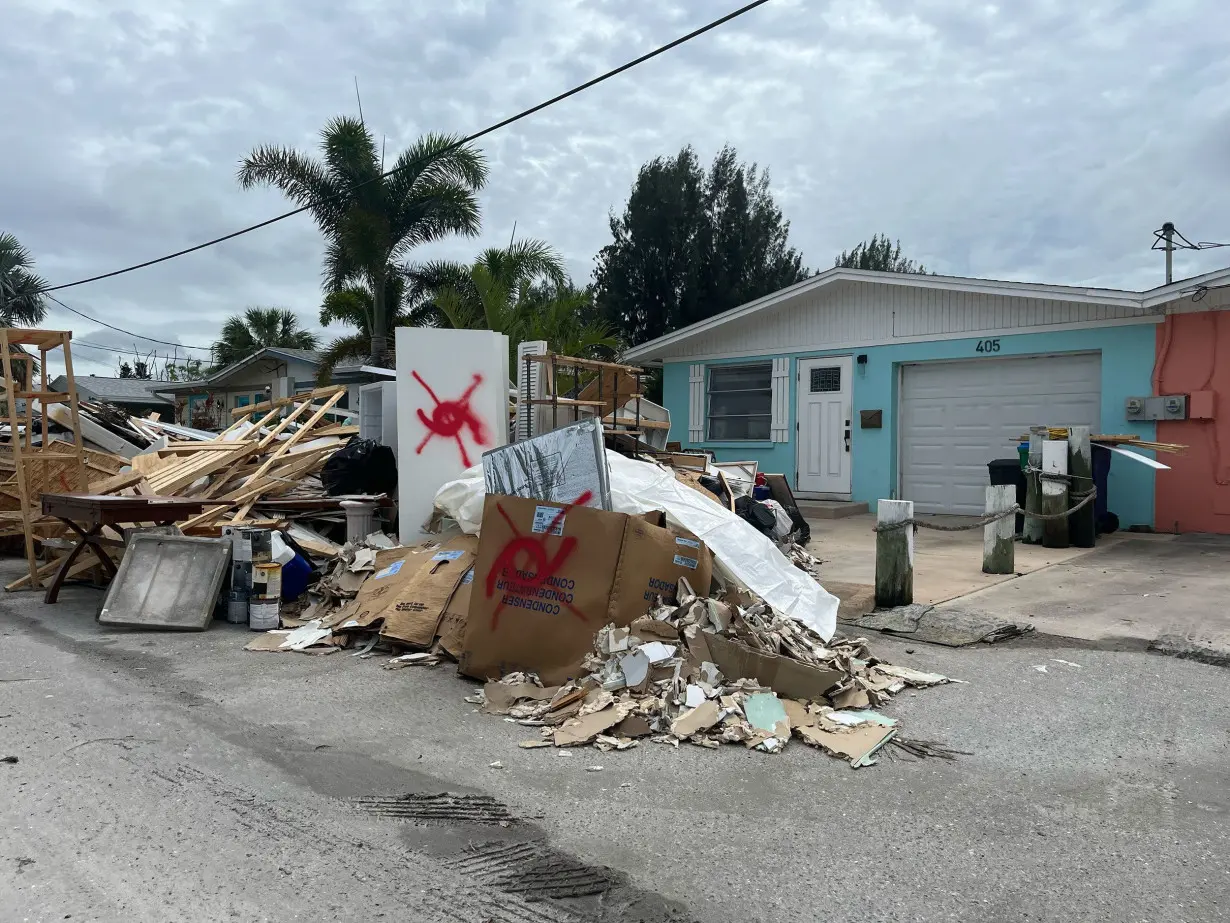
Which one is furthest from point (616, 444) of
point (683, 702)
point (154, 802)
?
point (154, 802)

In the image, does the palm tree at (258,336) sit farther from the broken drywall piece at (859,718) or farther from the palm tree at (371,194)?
the broken drywall piece at (859,718)

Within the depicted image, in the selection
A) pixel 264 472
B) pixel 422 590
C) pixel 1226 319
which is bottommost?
pixel 422 590

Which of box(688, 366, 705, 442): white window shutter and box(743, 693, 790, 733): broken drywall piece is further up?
box(688, 366, 705, 442): white window shutter

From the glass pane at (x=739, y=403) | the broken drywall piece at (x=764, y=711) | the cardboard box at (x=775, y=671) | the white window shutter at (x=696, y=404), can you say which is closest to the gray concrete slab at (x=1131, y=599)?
the cardboard box at (x=775, y=671)

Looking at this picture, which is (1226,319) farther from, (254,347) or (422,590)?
(254,347)

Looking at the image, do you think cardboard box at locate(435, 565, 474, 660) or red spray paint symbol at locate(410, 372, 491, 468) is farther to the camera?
red spray paint symbol at locate(410, 372, 491, 468)

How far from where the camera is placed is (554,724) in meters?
4.48

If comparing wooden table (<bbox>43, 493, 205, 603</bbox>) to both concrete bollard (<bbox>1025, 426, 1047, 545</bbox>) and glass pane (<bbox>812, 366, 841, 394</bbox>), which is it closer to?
concrete bollard (<bbox>1025, 426, 1047, 545</bbox>)

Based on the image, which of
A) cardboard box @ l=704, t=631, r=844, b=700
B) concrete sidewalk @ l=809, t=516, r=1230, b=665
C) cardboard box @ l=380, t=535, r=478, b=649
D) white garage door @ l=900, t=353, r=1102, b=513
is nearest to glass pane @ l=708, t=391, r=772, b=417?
white garage door @ l=900, t=353, r=1102, b=513

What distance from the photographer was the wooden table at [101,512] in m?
6.85

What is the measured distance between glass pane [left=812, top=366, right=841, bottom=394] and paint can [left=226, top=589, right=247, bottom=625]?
9.76m

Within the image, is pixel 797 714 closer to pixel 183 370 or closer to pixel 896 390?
pixel 896 390

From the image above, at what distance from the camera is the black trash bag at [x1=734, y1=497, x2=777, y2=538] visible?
8914 mm

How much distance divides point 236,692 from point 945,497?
10.6 m
